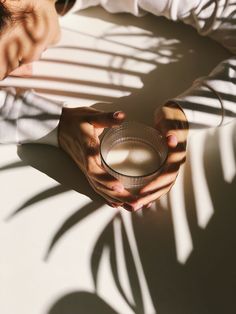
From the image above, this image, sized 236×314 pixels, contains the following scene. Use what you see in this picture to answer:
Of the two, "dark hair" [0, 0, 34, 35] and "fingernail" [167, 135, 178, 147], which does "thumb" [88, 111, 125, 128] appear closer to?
"fingernail" [167, 135, 178, 147]

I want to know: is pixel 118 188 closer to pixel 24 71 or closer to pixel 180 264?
pixel 180 264

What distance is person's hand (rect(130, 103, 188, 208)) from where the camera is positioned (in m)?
0.74

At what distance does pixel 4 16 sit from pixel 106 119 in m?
0.25

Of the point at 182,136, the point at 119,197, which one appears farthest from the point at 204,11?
the point at 119,197

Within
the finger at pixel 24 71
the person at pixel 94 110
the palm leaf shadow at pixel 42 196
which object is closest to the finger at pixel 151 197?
the person at pixel 94 110

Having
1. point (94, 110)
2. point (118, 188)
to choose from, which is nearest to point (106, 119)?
point (94, 110)

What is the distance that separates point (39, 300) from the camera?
2.14 feet

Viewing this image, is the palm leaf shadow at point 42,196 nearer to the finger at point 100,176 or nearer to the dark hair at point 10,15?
the finger at point 100,176

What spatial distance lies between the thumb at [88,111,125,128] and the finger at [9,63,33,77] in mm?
175

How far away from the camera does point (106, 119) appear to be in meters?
0.79

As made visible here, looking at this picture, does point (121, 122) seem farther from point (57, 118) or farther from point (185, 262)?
point (185, 262)

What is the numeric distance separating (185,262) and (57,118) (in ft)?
1.13

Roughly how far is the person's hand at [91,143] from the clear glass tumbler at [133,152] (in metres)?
0.02

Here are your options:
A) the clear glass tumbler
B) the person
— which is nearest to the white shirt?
the person
